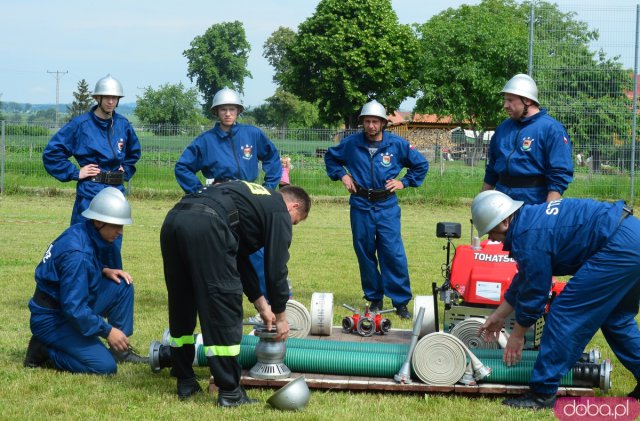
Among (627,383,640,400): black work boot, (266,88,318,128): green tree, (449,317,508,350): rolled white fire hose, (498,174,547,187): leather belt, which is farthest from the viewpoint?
(266,88,318,128): green tree

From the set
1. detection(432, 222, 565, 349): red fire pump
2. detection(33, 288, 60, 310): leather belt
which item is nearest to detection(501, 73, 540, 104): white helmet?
detection(432, 222, 565, 349): red fire pump

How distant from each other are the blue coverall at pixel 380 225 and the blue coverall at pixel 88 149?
95.8 inches

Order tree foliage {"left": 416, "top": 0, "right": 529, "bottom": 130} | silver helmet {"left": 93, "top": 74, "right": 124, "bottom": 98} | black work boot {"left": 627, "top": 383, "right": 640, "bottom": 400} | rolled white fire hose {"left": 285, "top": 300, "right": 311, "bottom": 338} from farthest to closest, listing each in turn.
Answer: tree foliage {"left": 416, "top": 0, "right": 529, "bottom": 130}, silver helmet {"left": 93, "top": 74, "right": 124, "bottom": 98}, rolled white fire hose {"left": 285, "top": 300, "right": 311, "bottom": 338}, black work boot {"left": 627, "top": 383, "right": 640, "bottom": 400}

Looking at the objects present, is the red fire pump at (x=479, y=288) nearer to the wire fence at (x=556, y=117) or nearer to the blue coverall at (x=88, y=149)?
the blue coverall at (x=88, y=149)

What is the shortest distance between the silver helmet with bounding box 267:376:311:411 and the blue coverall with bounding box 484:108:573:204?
118 inches

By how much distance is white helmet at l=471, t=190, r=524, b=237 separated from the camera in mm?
5766

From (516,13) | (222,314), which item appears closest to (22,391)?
(222,314)

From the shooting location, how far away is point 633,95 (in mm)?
19422

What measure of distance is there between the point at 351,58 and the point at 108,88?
42.9m

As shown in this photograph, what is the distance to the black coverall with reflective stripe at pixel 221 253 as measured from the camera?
221 inches

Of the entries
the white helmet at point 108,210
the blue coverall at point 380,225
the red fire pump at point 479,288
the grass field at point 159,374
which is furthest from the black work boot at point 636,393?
the white helmet at point 108,210

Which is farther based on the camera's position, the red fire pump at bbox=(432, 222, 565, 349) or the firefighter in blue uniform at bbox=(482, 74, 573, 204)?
the firefighter in blue uniform at bbox=(482, 74, 573, 204)

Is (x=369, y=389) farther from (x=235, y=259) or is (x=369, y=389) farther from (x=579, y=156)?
(x=579, y=156)

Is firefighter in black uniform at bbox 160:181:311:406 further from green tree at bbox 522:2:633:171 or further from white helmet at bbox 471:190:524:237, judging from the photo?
green tree at bbox 522:2:633:171
